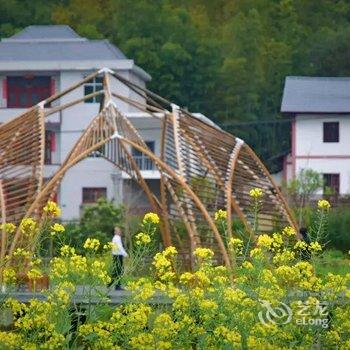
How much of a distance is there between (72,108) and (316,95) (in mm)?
7049

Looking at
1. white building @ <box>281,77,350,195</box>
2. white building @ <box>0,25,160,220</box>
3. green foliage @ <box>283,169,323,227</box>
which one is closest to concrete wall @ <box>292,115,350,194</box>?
white building @ <box>281,77,350,195</box>

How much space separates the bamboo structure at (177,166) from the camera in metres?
25.4

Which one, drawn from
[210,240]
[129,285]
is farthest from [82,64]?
[129,285]

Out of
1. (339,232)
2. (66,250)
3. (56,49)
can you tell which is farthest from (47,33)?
(66,250)

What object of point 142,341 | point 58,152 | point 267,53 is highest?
point 267,53

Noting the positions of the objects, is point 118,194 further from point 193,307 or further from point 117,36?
point 193,307

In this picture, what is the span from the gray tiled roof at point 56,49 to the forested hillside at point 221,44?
557 centimetres

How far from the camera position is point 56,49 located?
56344mm

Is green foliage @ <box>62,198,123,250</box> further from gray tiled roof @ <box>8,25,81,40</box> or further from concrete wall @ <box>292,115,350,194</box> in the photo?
gray tiled roof @ <box>8,25,81,40</box>

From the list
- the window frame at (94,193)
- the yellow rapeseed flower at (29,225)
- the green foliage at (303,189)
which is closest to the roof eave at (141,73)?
the window frame at (94,193)

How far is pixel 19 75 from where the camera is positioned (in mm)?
54594

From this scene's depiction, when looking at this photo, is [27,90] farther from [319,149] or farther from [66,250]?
[66,250]

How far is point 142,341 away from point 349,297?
201 centimetres

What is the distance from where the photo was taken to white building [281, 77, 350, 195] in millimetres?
53844
